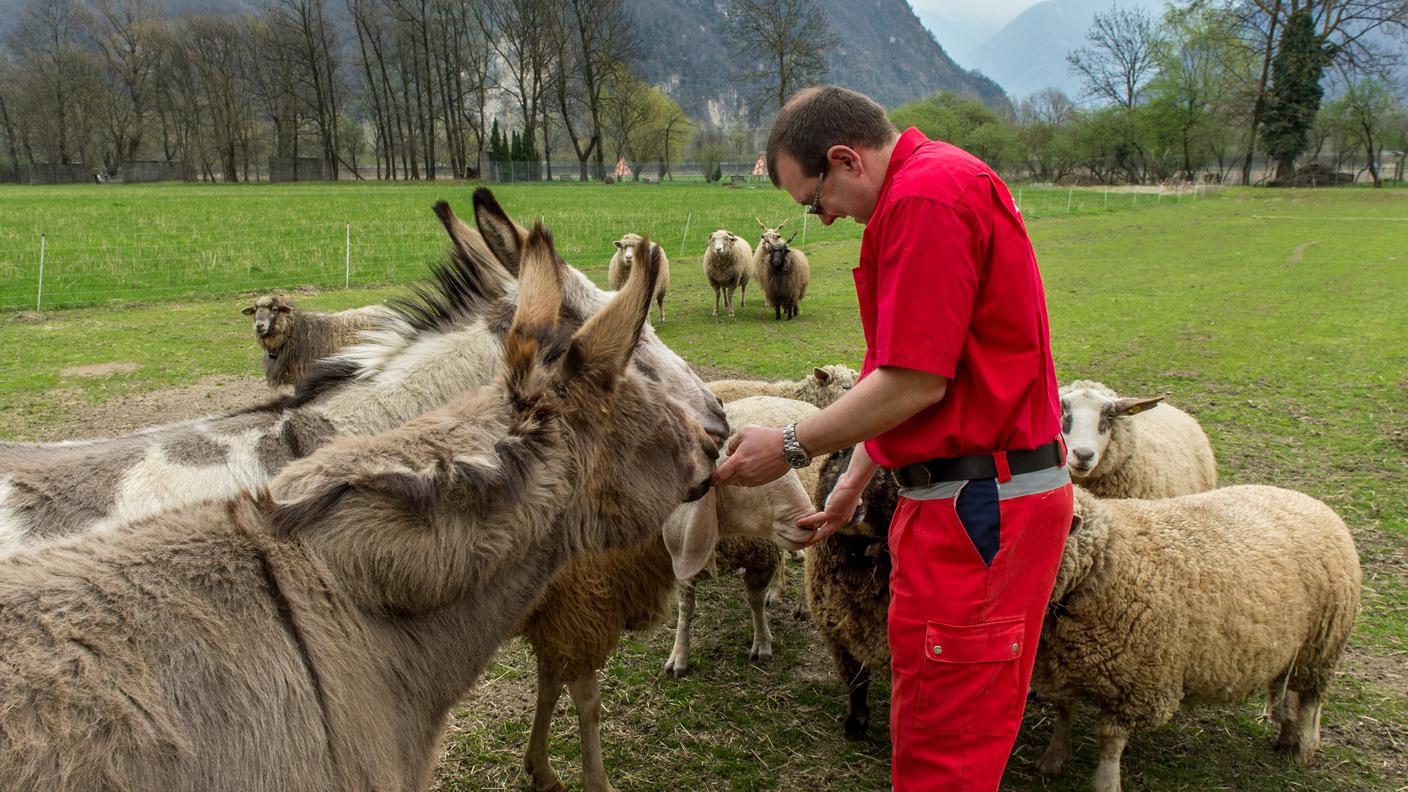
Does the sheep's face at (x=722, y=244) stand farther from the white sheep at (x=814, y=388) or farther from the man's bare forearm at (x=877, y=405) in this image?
the man's bare forearm at (x=877, y=405)

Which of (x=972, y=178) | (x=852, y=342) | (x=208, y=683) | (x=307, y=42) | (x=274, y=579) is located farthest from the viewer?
(x=307, y=42)

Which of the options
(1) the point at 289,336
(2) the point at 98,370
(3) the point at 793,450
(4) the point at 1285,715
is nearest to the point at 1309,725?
(4) the point at 1285,715

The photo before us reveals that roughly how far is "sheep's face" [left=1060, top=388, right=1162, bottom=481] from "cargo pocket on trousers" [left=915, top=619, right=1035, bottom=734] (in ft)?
12.7

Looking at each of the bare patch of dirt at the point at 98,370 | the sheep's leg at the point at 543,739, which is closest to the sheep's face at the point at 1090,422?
the sheep's leg at the point at 543,739

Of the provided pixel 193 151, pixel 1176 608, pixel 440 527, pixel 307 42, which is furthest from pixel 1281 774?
pixel 193 151

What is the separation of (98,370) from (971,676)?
13.4 meters

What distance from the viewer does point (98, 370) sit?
11781 mm

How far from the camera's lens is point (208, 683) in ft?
5.20

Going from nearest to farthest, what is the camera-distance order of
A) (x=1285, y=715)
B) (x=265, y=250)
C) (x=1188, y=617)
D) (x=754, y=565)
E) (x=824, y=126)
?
(x=824, y=126) < (x=1188, y=617) < (x=1285, y=715) < (x=754, y=565) < (x=265, y=250)

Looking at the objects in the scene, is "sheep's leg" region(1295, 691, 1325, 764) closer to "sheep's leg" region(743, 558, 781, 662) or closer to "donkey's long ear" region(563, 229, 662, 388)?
"sheep's leg" region(743, 558, 781, 662)

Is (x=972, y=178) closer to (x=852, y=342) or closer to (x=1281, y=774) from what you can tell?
(x=1281, y=774)

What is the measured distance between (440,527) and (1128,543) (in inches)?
144

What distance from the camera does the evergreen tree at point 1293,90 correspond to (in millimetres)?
55719

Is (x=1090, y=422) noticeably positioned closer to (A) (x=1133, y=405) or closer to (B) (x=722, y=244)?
(A) (x=1133, y=405)
